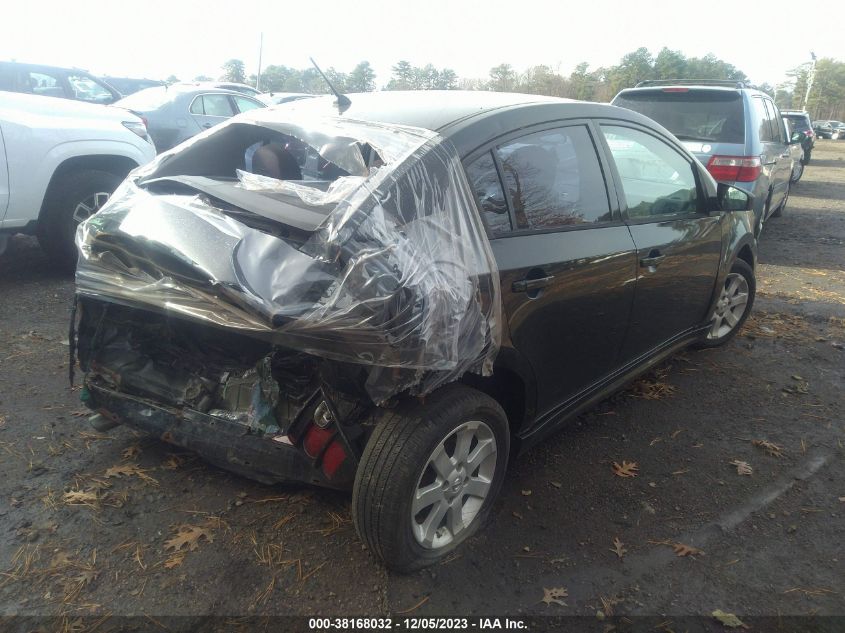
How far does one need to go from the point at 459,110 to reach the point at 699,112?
5.57 metres

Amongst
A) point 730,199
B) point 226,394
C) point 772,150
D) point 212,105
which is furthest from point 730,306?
point 212,105

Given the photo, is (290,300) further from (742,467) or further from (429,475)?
(742,467)

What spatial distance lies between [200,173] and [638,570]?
8.38 ft

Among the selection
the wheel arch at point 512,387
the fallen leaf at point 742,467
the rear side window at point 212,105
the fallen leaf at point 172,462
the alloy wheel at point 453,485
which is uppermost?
the rear side window at point 212,105

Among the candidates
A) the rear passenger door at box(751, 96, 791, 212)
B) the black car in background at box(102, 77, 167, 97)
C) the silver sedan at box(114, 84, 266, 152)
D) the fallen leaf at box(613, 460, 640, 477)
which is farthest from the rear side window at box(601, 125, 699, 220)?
the black car in background at box(102, 77, 167, 97)

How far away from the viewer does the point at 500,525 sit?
2756 millimetres

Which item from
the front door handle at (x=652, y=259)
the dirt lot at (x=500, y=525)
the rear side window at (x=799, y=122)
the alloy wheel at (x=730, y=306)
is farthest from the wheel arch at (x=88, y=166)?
the rear side window at (x=799, y=122)

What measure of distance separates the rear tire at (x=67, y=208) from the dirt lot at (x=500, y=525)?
1675mm

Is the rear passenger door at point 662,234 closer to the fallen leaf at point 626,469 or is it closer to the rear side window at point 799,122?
the fallen leaf at point 626,469

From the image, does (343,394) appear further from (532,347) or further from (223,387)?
(532,347)

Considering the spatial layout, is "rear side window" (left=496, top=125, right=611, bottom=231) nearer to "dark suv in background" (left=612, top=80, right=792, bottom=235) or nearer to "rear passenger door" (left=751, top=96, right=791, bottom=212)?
"dark suv in background" (left=612, top=80, right=792, bottom=235)

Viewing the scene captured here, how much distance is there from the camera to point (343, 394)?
231 cm

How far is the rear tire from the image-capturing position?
17.4 feet

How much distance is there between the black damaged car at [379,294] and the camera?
2.12 m
